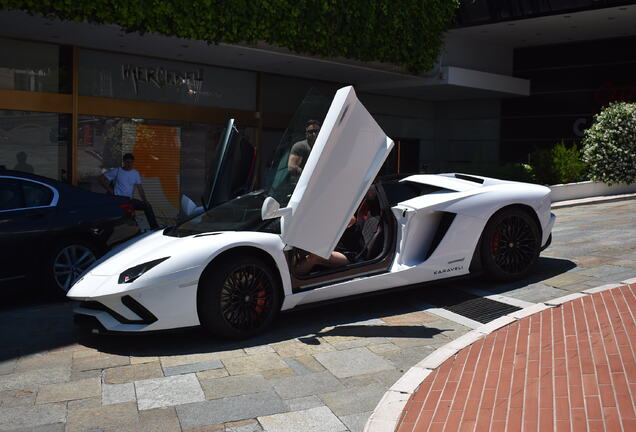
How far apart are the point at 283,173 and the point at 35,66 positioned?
9.99 m

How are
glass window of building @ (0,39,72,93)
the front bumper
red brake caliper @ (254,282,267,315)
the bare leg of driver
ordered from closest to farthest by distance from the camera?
the front bumper → red brake caliper @ (254,282,267,315) → the bare leg of driver → glass window of building @ (0,39,72,93)

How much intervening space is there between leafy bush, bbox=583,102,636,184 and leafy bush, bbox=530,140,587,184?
1.14ft

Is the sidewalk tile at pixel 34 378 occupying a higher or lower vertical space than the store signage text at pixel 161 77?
lower

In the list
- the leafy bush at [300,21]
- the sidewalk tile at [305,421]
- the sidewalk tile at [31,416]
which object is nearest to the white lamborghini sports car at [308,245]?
the sidewalk tile at [31,416]

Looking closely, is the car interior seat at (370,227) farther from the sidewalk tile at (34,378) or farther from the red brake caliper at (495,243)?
the sidewalk tile at (34,378)

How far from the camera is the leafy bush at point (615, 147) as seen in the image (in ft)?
50.7

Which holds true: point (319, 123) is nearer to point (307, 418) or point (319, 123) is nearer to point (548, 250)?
point (307, 418)

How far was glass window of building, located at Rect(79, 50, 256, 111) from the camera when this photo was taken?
47.5ft

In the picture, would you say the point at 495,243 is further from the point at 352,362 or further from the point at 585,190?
the point at 585,190

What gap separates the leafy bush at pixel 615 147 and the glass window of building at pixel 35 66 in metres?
12.3

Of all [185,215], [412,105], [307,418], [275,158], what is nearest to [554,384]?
[307,418]

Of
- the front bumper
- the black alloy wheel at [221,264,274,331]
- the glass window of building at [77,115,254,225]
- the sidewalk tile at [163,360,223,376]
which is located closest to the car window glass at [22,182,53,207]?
the front bumper

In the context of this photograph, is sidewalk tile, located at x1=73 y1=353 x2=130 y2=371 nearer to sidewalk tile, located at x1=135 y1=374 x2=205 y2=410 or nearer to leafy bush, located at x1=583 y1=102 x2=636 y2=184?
sidewalk tile, located at x1=135 y1=374 x2=205 y2=410

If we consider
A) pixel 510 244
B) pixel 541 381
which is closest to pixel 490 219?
pixel 510 244
